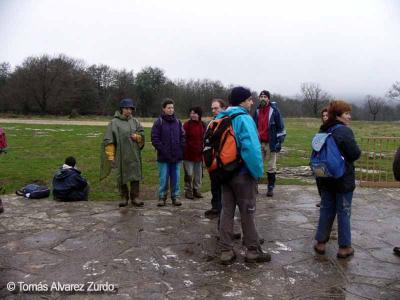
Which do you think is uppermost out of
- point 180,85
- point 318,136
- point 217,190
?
point 180,85

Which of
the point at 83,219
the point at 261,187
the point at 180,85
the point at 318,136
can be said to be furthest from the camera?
the point at 180,85

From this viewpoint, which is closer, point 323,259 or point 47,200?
point 323,259

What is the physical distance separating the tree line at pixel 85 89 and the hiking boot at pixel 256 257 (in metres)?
47.0

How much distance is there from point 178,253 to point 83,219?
2144mm

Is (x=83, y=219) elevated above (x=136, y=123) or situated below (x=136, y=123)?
below

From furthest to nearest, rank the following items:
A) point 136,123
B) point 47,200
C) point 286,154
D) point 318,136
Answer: point 286,154 < point 47,200 < point 136,123 < point 318,136

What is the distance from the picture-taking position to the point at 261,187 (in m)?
9.62

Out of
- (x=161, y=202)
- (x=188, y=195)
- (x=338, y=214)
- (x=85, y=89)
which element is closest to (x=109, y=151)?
(x=161, y=202)

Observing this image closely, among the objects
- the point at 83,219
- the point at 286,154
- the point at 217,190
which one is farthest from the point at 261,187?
the point at 286,154

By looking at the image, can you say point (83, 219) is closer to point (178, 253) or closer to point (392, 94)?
point (178, 253)

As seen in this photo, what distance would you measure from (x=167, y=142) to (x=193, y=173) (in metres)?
1.13

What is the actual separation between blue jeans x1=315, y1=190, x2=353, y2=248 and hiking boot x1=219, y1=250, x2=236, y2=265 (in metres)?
1.14

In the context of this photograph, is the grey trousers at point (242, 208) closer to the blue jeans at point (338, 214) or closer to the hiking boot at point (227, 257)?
the hiking boot at point (227, 257)

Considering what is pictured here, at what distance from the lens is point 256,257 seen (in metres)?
4.96
